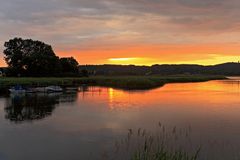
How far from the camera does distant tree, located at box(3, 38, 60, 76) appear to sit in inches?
3718

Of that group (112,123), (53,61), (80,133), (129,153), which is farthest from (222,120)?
(53,61)

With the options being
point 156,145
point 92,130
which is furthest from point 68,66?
point 156,145

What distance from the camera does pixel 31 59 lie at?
307 ft

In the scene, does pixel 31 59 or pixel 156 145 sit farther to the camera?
pixel 31 59

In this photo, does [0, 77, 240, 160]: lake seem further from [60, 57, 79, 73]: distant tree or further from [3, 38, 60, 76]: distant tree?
[60, 57, 79, 73]: distant tree

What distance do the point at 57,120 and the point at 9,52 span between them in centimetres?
7347

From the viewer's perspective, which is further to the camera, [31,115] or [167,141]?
[31,115]

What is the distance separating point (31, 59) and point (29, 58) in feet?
2.06

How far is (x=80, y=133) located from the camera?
2397 cm

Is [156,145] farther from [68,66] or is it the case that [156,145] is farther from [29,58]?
[68,66]

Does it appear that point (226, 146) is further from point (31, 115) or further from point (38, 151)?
point (31, 115)

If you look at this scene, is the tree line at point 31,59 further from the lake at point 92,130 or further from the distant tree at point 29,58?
the lake at point 92,130

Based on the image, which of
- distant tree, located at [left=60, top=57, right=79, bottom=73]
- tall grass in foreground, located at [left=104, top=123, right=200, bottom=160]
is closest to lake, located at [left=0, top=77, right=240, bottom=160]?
tall grass in foreground, located at [left=104, top=123, right=200, bottom=160]

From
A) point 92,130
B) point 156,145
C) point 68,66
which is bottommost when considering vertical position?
point 92,130
